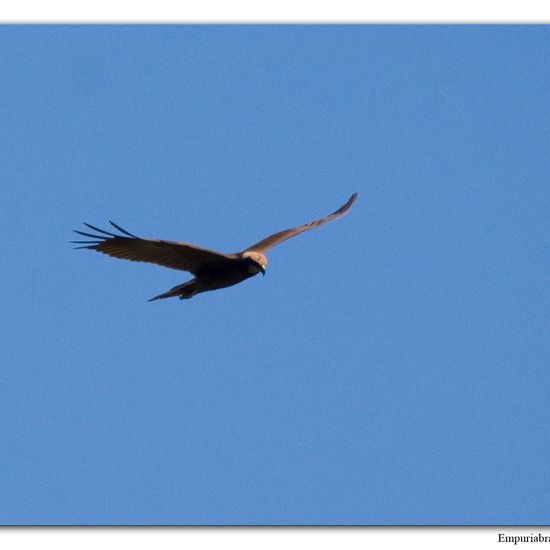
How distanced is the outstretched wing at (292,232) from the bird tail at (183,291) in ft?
2.97

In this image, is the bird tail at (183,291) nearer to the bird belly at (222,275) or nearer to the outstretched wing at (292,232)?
the bird belly at (222,275)

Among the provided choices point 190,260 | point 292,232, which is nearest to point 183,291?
point 190,260

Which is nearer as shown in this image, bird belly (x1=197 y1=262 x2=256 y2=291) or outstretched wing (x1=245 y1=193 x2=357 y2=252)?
bird belly (x1=197 y1=262 x2=256 y2=291)

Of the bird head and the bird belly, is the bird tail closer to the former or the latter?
the bird belly

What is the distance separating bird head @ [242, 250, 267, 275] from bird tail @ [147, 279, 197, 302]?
681 mm

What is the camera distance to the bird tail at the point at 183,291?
47.8 feet

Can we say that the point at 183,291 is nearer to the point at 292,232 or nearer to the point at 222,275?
the point at 222,275

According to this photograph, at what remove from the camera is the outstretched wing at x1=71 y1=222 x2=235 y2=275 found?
1396cm
